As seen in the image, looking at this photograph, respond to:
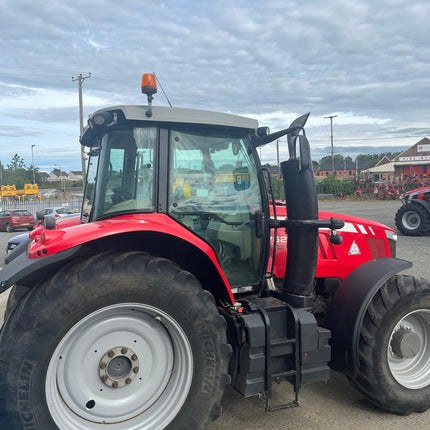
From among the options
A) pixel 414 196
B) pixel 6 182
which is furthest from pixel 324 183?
pixel 6 182

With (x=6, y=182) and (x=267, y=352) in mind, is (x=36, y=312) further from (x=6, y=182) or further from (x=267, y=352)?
(x=6, y=182)

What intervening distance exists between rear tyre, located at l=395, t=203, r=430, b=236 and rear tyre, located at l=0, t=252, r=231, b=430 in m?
13.9

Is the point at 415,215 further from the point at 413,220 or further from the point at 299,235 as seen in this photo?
the point at 299,235

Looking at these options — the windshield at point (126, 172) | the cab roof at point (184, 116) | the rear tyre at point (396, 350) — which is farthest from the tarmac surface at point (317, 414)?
the cab roof at point (184, 116)

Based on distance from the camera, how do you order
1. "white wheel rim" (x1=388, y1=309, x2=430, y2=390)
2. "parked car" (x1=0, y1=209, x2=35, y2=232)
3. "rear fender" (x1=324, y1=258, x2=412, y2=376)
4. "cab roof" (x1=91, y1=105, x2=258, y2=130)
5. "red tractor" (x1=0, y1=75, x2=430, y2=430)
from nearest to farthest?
"red tractor" (x1=0, y1=75, x2=430, y2=430)
"cab roof" (x1=91, y1=105, x2=258, y2=130)
"rear fender" (x1=324, y1=258, x2=412, y2=376)
"white wheel rim" (x1=388, y1=309, x2=430, y2=390)
"parked car" (x1=0, y1=209, x2=35, y2=232)

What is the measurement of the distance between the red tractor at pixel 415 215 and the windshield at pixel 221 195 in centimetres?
1318

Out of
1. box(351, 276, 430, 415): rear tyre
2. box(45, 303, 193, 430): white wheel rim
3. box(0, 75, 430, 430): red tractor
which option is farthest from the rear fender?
box(45, 303, 193, 430): white wheel rim

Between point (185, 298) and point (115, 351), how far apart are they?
57 centimetres

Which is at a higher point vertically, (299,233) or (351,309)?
(299,233)

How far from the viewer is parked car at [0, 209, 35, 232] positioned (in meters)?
24.1

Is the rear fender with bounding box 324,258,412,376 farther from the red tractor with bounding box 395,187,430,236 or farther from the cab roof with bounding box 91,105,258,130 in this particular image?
the red tractor with bounding box 395,187,430,236

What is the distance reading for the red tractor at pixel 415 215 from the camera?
14.7m

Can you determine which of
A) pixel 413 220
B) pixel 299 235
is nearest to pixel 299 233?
pixel 299 235

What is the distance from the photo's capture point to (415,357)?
3736 millimetres
